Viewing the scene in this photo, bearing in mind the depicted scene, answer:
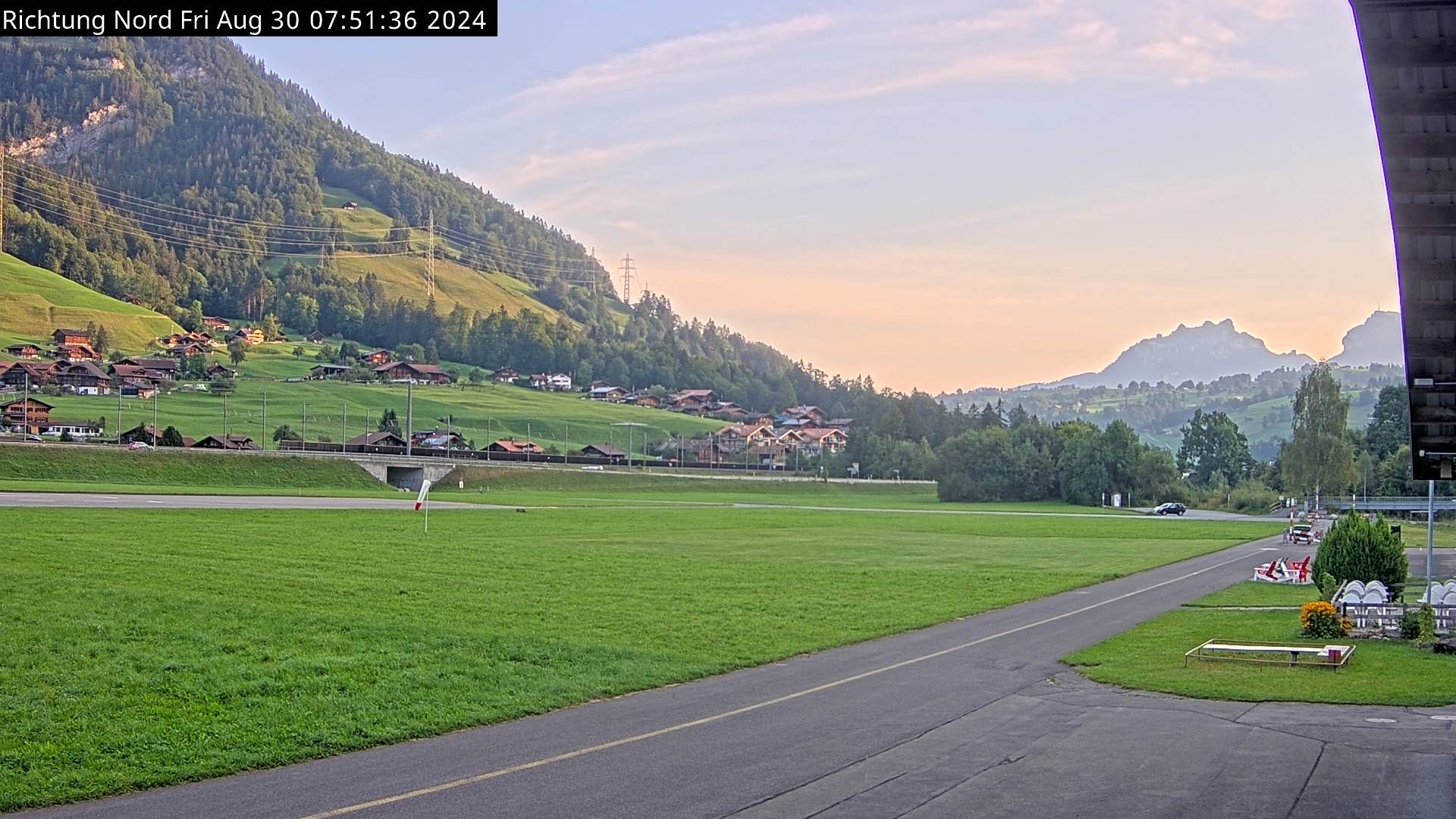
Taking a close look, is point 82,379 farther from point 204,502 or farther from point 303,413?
point 204,502

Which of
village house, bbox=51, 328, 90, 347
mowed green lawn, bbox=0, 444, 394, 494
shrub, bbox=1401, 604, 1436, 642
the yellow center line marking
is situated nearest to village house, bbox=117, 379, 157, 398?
village house, bbox=51, 328, 90, 347

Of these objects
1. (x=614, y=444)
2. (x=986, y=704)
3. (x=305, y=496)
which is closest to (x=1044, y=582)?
(x=986, y=704)

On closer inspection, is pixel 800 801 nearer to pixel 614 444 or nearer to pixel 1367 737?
pixel 1367 737

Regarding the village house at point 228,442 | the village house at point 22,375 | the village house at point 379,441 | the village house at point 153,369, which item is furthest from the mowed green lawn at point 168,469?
the village house at point 153,369

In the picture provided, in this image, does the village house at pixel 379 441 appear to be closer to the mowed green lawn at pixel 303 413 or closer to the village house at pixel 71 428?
the mowed green lawn at pixel 303 413

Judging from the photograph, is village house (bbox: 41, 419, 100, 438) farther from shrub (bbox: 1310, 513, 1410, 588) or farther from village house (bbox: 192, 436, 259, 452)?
shrub (bbox: 1310, 513, 1410, 588)

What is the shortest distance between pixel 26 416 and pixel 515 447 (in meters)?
56.2

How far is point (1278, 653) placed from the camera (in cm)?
2191

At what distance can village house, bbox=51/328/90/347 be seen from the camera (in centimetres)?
18688

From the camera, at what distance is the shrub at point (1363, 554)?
3084 centimetres

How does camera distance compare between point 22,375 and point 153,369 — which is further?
point 153,369

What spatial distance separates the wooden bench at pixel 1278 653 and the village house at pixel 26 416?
135882 mm

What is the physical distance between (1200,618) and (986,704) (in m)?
13.9

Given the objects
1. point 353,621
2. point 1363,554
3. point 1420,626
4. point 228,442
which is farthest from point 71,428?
point 1420,626
